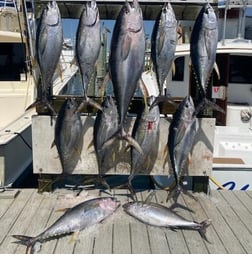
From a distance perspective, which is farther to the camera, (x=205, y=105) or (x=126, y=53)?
(x=205, y=105)

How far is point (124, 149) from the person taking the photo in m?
3.80

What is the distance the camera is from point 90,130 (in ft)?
12.4

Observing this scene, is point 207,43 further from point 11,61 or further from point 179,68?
point 11,61

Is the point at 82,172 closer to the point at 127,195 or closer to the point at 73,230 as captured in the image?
the point at 127,195

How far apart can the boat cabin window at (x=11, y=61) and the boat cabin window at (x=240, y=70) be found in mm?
4865

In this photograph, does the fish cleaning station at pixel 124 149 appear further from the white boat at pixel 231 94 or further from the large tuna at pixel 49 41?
the white boat at pixel 231 94

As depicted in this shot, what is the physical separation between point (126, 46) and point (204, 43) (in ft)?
2.10

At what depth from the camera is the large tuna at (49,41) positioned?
10.3 ft

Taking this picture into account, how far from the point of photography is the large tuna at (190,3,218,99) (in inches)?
123

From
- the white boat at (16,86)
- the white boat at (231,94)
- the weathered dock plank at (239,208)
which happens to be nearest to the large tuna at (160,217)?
the weathered dock plank at (239,208)

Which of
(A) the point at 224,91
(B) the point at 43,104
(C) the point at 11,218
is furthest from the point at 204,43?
(A) the point at 224,91

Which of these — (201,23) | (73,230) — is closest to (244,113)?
(201,23)

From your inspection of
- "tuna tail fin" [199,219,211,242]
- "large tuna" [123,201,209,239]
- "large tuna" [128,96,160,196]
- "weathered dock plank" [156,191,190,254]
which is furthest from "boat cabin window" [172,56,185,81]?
"weathered dock plank" [156,191,190,254]

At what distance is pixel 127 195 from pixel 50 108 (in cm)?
111
